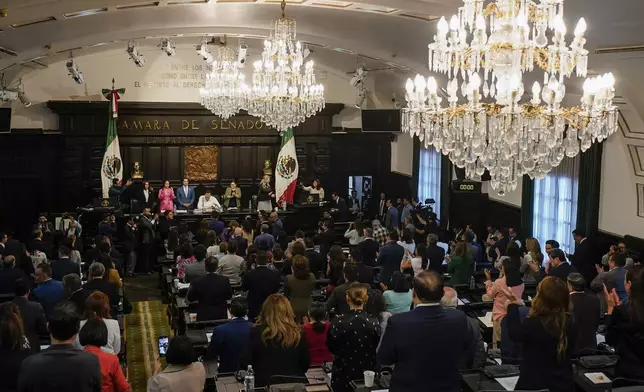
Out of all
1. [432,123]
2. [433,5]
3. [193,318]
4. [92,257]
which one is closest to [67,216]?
[92,257]

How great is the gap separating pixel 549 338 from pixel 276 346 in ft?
5.99

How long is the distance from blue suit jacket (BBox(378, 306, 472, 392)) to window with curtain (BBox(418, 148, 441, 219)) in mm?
15629

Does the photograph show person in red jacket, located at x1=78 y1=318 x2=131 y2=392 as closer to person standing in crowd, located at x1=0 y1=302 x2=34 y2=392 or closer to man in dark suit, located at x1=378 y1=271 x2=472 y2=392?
person standing in crowd, located at x1=0 y1=302 x2=34 y2=392

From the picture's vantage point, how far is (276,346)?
5.25 metres

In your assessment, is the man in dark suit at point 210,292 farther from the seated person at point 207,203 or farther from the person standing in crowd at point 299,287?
the seated person at point 207,203

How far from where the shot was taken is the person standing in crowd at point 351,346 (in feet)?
17.9

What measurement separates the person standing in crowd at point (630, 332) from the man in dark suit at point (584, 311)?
113 centimetres

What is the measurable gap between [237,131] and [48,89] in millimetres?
4878

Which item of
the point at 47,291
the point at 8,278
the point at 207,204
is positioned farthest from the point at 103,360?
the point at 207,204

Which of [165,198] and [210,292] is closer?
[210,292]

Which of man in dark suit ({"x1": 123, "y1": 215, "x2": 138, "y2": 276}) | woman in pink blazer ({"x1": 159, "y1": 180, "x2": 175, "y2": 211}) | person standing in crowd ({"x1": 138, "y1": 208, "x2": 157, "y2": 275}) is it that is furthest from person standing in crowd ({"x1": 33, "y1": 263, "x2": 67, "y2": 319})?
woman in pink blazer ({"x1": 159, "y1": 180, "x2": 175, "y2": 211})

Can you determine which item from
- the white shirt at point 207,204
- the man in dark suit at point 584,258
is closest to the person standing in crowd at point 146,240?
the white shirt at point 207,204

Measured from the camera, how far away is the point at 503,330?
6.95m

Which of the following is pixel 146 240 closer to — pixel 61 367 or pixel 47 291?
pixel 47 291
